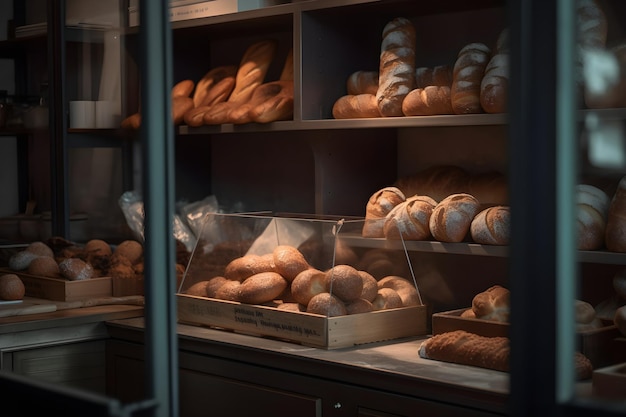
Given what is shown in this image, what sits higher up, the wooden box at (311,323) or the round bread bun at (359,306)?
the round bread bun at (359,306)

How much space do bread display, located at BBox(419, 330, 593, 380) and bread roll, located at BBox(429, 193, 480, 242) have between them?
0.92 feet

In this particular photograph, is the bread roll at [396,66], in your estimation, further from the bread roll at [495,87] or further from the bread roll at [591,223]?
the bread roll at [591,223]

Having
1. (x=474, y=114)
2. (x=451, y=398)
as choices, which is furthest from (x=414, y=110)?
(x=451, y=398)

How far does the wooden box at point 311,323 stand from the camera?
7.97ft

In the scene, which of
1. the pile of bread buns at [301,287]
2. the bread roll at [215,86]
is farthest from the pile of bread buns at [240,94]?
the pile of bread buns at [301,287]

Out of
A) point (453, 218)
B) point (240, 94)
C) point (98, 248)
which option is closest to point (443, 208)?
point (453, 218)

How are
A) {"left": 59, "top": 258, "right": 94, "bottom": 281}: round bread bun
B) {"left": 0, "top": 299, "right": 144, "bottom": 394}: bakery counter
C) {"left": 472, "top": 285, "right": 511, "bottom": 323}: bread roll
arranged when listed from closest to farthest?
1. {"left": 472, "top": 285, "right": 511, "bottom": 323}: bread roll
2. {"left": 0, "top": 299, "right": 144, "bottom": 394}: bakery counter
3. {"left": 59, "top": 258, "right": 94, "bottom": 281}: round bread bun

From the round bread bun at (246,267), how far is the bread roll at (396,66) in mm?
556

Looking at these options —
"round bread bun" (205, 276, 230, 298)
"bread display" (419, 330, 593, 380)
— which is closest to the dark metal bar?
"bread display" (419, 330, 593, 380)

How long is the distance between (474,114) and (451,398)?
0.78 m

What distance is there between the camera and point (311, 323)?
2.45m

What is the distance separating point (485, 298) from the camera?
2369 millimetres

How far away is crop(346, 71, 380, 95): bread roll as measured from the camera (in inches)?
111

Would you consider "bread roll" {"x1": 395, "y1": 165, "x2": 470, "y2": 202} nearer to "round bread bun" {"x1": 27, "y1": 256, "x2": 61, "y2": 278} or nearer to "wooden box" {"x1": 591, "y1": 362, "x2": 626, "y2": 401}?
"wooden box" {"x1": 591, "y1": 362, "x2": 626, "y2": 401}
